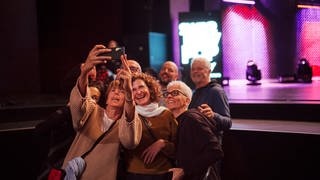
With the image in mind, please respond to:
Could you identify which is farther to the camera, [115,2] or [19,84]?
[19,84]

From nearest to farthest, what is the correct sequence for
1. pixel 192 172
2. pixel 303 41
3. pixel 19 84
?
1. pixel 192 172
2. pixel 19 84
3. pixel 303 41

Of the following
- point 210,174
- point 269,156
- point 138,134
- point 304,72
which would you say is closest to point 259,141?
point 269,156

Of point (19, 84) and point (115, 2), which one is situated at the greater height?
point (115, 2)

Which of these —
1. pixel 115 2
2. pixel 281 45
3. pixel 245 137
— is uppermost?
pixel 115 2

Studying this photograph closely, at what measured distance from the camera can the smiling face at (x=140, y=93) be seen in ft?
6.61

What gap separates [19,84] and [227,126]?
5381 mm

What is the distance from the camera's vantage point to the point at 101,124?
203 cm

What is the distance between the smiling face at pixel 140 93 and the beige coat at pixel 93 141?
0.15 m

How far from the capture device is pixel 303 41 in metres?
7.73

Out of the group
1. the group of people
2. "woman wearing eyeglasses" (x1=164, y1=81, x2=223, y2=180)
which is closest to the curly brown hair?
the group of people

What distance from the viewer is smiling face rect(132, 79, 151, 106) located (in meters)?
2.01

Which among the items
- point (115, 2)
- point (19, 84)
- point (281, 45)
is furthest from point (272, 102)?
point (19, 84)

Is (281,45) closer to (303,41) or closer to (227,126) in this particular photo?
(303,41)

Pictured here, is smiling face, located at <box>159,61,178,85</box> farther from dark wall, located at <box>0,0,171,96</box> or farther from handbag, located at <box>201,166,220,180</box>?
dark wall, located at <box>0,0,171,96</box>
